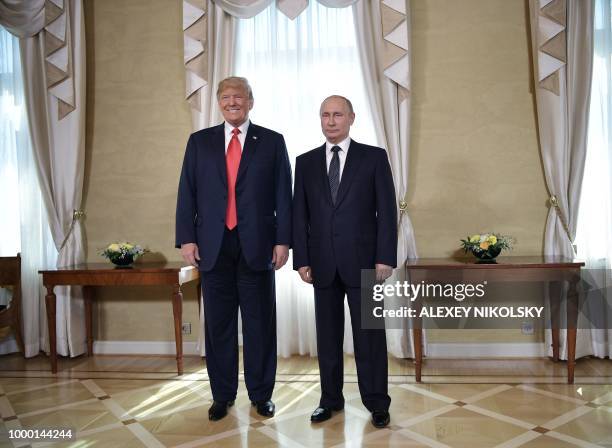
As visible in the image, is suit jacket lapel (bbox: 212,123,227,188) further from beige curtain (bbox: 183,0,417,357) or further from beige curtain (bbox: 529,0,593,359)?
beige curtain (bbox: 529,0,593,359)

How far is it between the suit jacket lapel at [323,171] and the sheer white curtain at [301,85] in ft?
4.57

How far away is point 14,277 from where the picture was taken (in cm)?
436

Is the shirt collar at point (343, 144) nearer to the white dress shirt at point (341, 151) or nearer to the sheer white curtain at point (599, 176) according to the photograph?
the white dress shirt at point (341, 151)

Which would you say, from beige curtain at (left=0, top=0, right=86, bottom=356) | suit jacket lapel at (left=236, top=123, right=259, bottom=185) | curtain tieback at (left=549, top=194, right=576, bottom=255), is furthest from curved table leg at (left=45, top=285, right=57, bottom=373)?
curtain tieback at (left=549, top=194, right=576, bottom=255)

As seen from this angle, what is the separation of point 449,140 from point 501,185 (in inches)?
20.2

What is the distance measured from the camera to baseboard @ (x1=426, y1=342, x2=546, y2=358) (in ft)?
13.5

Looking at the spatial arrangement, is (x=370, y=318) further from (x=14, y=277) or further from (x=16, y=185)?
(x=16, y=185)

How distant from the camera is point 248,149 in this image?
2.94 m

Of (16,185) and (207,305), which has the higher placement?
(16,185)

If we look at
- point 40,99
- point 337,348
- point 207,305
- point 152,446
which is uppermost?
point 40,99

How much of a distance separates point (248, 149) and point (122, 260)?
165 centimetres

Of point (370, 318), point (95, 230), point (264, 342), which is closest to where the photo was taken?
point (370, 318)

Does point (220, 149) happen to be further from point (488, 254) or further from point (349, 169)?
point (488, 254)

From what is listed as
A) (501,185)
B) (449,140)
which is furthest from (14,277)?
(501,185)
